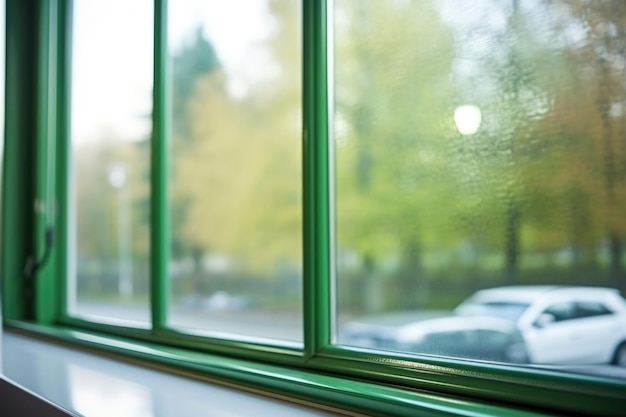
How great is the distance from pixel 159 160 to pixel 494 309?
9.87 ft

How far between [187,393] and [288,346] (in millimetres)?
240

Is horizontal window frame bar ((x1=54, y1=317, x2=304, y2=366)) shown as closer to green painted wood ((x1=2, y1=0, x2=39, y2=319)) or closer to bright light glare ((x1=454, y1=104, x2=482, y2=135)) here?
green painted wood ((x1=2, y1=0, x2=39, y2=319))

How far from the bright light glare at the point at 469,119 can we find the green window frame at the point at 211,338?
16.5 inches

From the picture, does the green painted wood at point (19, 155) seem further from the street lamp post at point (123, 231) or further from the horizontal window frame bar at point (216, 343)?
the street lamp post at point (123, 231)

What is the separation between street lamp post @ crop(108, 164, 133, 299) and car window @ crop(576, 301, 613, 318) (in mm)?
2784

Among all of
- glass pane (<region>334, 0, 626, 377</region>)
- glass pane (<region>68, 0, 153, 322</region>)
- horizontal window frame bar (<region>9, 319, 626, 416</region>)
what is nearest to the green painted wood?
glass pane (<region>68, 0, 153, 322</region>)

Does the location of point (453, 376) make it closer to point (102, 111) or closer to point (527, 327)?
point (102, 111)

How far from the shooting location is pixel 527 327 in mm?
3650

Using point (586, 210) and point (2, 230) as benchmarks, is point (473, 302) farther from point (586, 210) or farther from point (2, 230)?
point (2, 230)

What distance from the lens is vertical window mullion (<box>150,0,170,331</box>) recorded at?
181 cm

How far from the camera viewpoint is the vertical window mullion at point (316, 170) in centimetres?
130

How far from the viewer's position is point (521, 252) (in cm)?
249

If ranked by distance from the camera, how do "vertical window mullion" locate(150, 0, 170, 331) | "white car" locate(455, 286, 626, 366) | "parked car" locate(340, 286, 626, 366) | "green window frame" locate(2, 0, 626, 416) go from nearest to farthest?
"green window frame" locate(2, 0, 626, 416)
"vertical window mullion" locate(150, 0, 170, 331)
"white car" locate(455, 286, 626, 366)
"parked car" locate(340, 286, 626, 366)

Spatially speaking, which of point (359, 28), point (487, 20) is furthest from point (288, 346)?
point (359, 28)
